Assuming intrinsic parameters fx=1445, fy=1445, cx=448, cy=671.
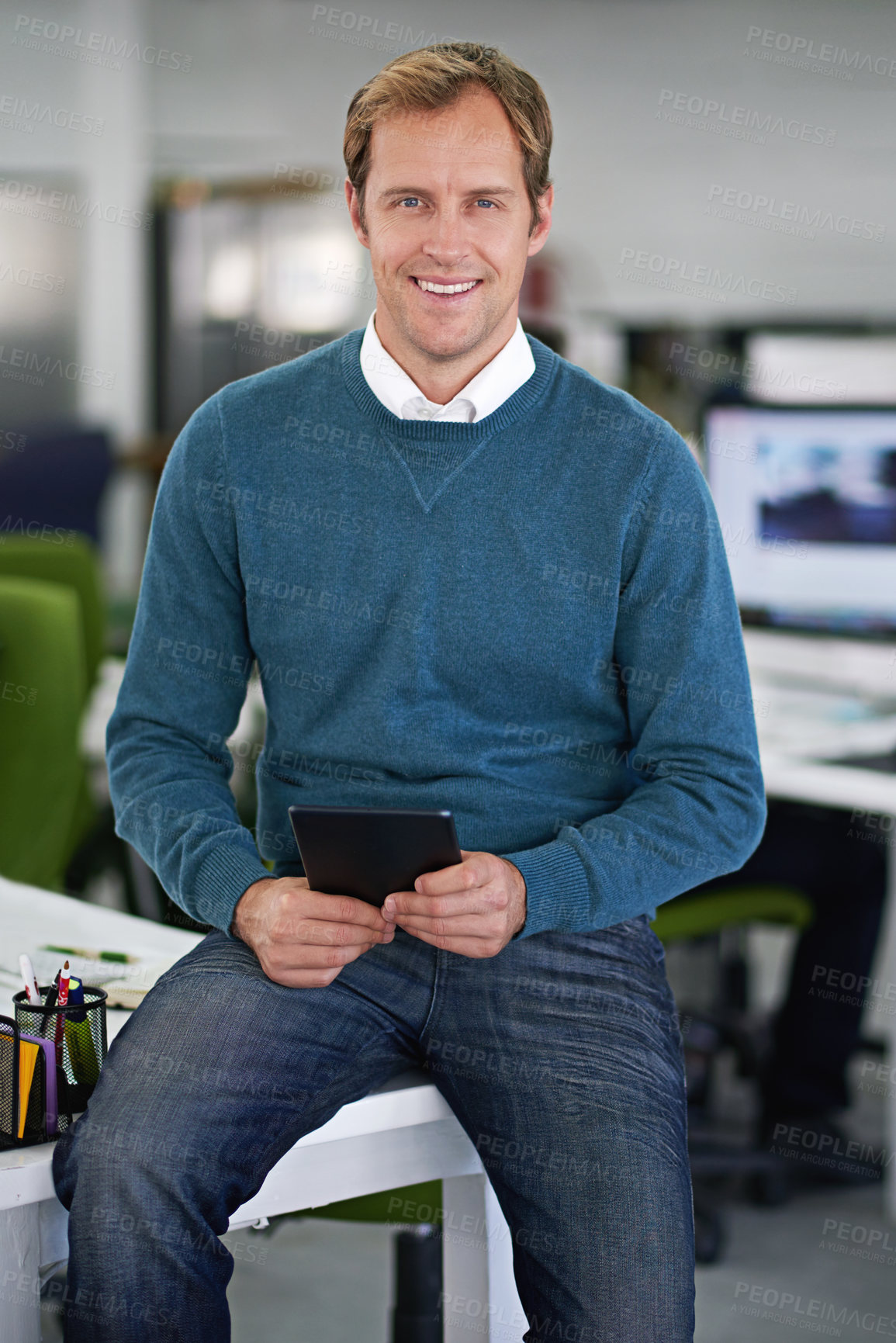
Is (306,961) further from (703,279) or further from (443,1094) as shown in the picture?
(703,279)

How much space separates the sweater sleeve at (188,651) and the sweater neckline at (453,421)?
0.14 metres

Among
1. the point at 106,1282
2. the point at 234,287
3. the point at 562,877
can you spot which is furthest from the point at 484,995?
the point at 234,287

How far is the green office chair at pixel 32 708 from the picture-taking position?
1.96 m

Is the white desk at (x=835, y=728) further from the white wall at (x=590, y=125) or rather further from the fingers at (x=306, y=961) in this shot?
the white wall at (x=590, y=125)

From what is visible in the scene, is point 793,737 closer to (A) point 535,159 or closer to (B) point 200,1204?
(A) point 535,159

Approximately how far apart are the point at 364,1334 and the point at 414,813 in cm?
122

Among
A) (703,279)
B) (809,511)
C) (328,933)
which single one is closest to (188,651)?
(328,933)

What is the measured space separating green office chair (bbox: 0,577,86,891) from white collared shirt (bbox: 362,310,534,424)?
0.77 metres

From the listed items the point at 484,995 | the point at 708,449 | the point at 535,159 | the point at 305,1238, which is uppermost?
the point at 535,159

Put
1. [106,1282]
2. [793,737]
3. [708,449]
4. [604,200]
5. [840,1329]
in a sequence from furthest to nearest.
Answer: [604,200] < [708,449] < [793,737] < [840,1329] < [106,1282]

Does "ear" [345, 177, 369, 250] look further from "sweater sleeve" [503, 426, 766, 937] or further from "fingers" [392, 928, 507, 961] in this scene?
"fingers" [392, 928, 507, 961]

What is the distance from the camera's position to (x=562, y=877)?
1.20 metres

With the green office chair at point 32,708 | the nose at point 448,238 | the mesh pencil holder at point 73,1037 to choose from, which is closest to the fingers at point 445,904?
the mesh pencil holder at point 73,1037

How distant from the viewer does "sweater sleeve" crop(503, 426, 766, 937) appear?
1237mm
